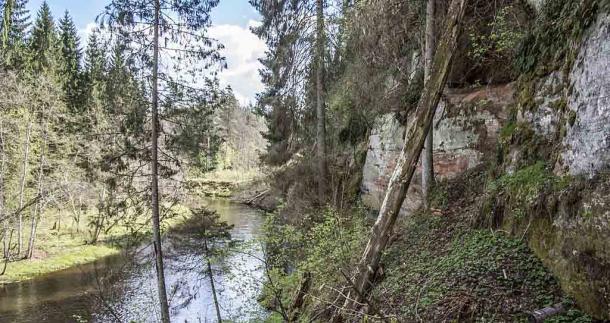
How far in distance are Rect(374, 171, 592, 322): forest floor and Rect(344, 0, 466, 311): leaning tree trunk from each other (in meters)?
0.50

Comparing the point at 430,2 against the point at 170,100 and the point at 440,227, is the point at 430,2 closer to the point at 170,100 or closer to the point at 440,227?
the point at 440,227

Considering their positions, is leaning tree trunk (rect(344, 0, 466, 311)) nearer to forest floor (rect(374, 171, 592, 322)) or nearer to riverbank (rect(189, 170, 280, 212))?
forest floor (rect(374, 171, 592, 322))

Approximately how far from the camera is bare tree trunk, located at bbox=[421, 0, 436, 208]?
24.6 ft

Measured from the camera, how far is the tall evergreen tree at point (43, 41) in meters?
24.5

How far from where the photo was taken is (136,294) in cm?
1441

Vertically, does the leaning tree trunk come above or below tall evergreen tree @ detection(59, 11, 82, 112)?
below

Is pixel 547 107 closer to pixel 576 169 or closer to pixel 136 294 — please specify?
pixel 576 169

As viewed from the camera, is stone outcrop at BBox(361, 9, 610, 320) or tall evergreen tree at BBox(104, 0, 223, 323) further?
tall evergreen tree at BBox(104, 0, 223, 323)

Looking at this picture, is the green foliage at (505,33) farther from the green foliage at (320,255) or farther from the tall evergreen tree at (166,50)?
the tall evergreen tree at (166,50)

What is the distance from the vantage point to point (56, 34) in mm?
28938

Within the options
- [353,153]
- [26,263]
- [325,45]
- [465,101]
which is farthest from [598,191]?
[26,263]

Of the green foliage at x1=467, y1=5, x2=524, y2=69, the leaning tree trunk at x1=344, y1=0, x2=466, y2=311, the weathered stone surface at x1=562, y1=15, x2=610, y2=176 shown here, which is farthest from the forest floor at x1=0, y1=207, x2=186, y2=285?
the weathered stone surface at x1=562, y1=15, x2=610, y2=176

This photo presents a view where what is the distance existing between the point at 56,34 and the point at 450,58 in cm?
3232

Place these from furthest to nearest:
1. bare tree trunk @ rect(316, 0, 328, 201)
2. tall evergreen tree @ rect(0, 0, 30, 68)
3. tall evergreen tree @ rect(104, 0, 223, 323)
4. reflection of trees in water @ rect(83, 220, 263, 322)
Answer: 1. tall evergreen tree @ rect(0, 0, 30, 68)
2. bare tree trunk @ rect(316, 0, 328, 201)
3. reflection of trees in water @ rect(83, 220, 263, 322)
4. tall evergreen tree @ rect(104, 0, 223, 323)
